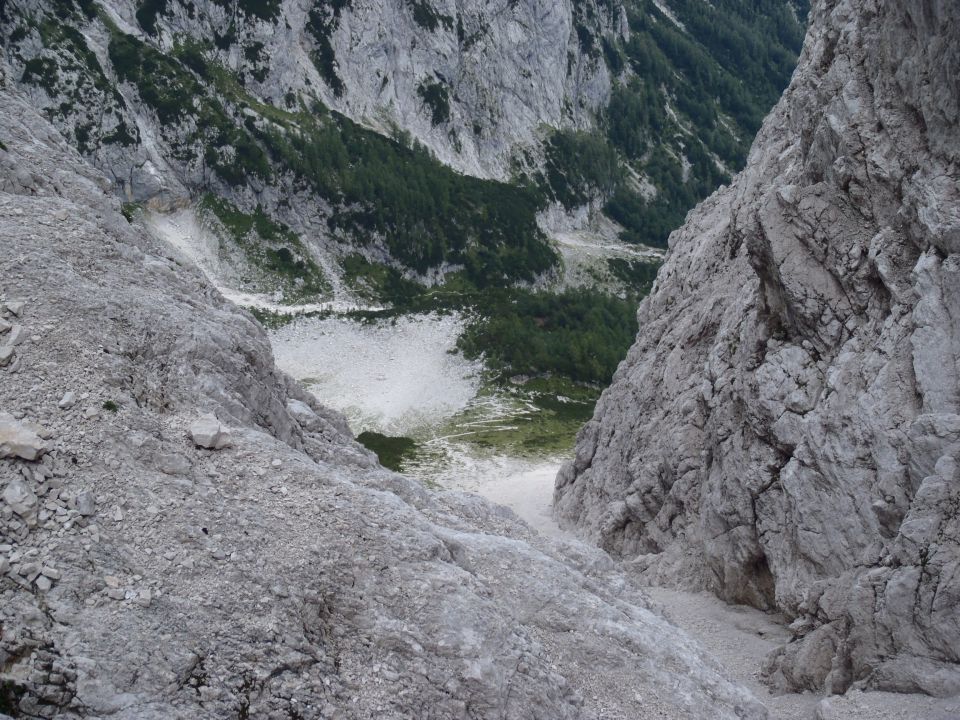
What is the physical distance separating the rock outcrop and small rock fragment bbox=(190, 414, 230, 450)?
58mm

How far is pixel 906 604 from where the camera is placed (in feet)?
56.7

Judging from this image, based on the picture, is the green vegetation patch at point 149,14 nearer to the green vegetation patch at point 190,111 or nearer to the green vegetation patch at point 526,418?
the green vegetation patch at point 190,111

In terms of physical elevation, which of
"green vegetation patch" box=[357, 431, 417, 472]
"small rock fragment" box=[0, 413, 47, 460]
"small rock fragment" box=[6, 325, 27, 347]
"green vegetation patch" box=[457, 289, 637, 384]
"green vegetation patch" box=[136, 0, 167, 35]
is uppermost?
"green vegetation patch" box=[136, 0, 167, 35]

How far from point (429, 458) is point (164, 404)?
1654 inches

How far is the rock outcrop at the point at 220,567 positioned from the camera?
9.47 m

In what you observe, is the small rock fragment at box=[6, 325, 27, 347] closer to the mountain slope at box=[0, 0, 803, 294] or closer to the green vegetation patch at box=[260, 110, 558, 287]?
the mountain slope at box=[0, 0, 803, 294]

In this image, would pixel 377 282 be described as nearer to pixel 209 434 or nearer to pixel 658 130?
pixel 658 130

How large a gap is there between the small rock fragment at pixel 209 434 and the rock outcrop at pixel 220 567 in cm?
6

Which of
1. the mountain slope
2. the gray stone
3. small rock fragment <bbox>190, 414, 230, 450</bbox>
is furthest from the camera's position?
the mountain slope

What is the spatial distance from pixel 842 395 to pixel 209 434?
57.1ft

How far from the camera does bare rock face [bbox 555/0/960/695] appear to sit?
58.9 ft

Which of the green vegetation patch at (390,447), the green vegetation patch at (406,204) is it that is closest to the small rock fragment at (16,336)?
the green vegetation patch at (390,447)

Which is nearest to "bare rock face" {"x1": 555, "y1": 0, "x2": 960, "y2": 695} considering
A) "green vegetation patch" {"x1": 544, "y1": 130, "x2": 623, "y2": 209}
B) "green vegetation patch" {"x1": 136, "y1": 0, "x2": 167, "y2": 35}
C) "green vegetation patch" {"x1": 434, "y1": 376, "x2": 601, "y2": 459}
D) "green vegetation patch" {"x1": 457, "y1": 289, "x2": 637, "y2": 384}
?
"green vegetation patch" {"x1": 434, "y1": 376, "x2": 601, "y2": 459}

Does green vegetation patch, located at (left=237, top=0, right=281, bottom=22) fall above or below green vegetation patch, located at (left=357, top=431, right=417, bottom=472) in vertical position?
above
